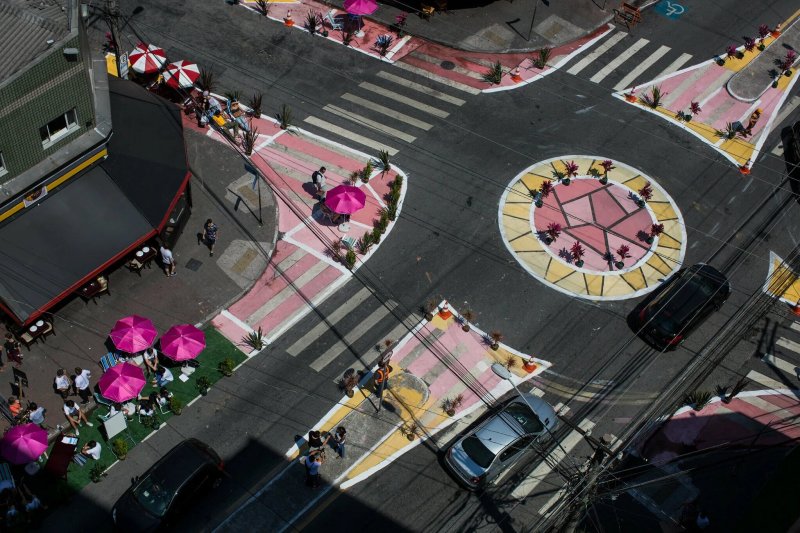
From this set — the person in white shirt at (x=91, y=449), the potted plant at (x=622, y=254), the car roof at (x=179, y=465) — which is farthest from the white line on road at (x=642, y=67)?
the person in white shirt at (x=91, y=449)

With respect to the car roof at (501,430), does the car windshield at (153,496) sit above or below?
below

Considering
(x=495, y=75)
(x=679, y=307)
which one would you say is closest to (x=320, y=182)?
(x=495, y=75)

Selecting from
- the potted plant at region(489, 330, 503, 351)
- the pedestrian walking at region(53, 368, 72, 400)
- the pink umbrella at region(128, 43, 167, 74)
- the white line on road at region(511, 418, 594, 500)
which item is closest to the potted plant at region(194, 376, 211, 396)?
the pedestrian walking at region(53, 368, 72, 400)

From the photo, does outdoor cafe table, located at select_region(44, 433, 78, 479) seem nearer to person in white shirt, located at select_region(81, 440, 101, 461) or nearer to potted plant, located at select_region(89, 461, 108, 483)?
person in white shirt, located at select_region(81, 440, 101, 461)

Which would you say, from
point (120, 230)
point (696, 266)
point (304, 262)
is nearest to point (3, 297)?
point (120, 230)

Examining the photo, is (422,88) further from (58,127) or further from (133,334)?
(133,334)

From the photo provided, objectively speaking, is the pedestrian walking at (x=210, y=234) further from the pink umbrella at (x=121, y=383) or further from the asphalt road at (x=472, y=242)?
the pink umbrella at (x=121, y=383)
